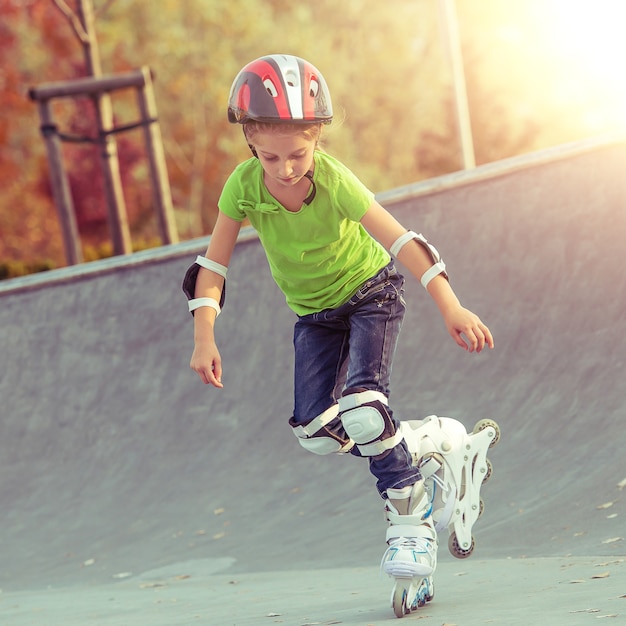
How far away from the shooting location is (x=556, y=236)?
308 inches

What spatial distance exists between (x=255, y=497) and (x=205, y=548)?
656 mm

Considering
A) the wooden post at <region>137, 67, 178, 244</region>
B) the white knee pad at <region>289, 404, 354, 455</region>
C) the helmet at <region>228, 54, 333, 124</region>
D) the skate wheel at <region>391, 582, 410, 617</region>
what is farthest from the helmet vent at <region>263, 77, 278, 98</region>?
the wooden post at <region>137, 67, 178, 244</region>

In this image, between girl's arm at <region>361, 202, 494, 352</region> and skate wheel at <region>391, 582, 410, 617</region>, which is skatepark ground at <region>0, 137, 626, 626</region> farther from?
girl's arm at <region>361, 202, 494, 352</region>

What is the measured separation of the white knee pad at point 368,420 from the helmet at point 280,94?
102 cm

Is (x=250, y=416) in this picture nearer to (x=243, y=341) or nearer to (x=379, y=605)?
(x=243, y=341)

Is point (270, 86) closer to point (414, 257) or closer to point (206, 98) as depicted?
point (414, 257)

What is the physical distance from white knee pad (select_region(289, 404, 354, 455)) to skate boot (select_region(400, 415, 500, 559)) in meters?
0.26

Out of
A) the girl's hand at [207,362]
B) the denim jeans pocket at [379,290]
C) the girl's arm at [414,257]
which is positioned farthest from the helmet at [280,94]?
the girl's hand at [207,362]

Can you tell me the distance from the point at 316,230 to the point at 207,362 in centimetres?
65

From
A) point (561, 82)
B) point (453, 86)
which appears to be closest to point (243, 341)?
point (453, 86)

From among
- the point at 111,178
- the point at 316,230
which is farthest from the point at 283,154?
the point at 111,178

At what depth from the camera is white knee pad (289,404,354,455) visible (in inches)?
164

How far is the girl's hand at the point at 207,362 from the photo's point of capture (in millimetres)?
3870

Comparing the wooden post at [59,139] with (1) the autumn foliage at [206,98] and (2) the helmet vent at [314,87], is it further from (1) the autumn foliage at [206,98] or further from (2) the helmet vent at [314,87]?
(1) the autumn foliage at [206,98]
